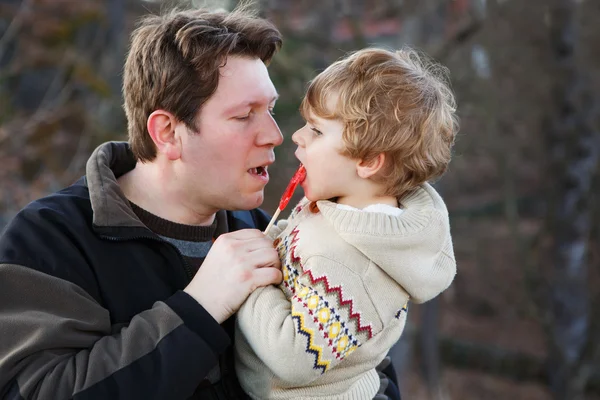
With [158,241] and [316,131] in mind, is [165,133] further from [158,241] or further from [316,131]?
[316,131]

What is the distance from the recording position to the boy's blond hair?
6.23 feet

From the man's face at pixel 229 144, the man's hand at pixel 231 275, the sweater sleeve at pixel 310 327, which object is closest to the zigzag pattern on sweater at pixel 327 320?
the sweater sleeve at pixel 310 327

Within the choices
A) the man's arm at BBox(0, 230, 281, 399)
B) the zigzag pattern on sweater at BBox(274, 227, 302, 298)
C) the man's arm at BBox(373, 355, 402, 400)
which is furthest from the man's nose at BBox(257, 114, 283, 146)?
the man's arm at BBox(373, 355, 402, 400)

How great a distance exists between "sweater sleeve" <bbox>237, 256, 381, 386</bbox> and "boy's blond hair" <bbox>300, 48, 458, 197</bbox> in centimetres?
31

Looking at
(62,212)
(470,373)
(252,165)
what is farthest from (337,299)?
(470,373)

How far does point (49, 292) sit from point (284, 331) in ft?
1.86

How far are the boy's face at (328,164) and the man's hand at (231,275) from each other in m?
0.21

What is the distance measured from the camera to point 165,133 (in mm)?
2289

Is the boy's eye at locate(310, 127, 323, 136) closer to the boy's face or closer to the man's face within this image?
the boy's face

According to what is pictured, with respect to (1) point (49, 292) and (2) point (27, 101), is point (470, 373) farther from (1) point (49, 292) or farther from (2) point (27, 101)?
(1) point (49, 292)

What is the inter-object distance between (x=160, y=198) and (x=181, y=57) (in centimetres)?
41

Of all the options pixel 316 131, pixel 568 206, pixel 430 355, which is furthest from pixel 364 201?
pixel 430 355

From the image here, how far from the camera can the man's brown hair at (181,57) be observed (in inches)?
88.0

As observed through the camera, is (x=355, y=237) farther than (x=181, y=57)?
No
